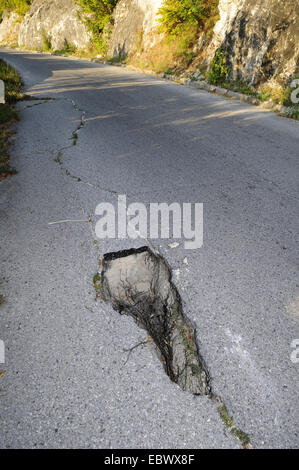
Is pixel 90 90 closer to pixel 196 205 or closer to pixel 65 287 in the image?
pixel 196 205

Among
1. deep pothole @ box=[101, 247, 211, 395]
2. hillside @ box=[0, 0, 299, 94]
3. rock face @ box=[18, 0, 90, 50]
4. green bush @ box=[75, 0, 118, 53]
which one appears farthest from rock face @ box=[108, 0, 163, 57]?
deep pothole @ box=[101, 247, 211, 395]

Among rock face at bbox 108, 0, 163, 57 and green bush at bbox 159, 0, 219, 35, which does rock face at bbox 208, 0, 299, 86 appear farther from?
rock face at bbox 108, 0, 163, 57

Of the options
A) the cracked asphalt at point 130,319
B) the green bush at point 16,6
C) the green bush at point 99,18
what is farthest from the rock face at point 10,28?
the cracked asphalt at point 130,319

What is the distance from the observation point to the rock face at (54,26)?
22206 millimetres

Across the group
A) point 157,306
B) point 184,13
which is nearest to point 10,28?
point 184,13

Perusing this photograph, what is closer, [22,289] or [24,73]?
[22,289]

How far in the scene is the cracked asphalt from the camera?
1.42m

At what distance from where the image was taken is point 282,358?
65.5 inches

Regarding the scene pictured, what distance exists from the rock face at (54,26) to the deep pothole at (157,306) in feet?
82.2

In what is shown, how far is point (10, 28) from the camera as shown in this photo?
37.0 meters

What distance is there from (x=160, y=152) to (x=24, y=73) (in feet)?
39.8

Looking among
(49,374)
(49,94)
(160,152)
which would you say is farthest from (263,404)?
(49,94)

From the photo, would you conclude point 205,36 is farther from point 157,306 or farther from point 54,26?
point 54,26

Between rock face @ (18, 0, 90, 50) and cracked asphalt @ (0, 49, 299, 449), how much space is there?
910 inches
